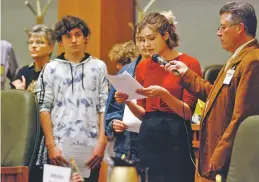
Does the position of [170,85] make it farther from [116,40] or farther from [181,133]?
[116,40]

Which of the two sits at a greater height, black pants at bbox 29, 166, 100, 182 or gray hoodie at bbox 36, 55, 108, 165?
gray hoodie at bbox 36, 55, 108, 165

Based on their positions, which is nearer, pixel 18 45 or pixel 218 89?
pixel 218 89

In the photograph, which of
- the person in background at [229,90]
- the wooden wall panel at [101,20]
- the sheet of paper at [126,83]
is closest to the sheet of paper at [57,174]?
the sheet of paper at [126,83]

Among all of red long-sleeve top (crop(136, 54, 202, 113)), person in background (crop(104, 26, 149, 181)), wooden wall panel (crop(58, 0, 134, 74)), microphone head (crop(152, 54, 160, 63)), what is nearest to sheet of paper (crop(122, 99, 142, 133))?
person in background (crop(104, 26, 149, 181))

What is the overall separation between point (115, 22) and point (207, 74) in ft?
4.80

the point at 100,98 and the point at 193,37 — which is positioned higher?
the point at 193,37

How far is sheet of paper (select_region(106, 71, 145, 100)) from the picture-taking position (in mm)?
2900

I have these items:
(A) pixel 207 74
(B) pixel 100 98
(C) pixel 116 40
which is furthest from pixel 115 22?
(B) pixel 100 98

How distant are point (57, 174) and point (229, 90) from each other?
100 cm

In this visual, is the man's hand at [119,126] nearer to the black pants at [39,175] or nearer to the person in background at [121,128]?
the person in background at [121,128]

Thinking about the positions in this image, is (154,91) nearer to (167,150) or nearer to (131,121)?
(167,150)

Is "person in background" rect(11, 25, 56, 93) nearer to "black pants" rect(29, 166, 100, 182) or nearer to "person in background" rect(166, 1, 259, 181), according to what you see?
"black pants" rect(29, 166, 100, 182)

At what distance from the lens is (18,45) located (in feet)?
23.0

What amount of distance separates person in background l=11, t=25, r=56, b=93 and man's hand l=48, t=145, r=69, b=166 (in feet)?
2.02
